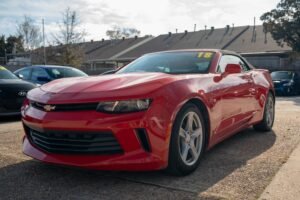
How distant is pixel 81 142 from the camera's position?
335 centimetres

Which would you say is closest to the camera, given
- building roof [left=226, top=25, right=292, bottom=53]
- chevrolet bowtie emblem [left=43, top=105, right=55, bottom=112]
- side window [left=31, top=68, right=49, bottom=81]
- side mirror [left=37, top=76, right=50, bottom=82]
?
chevrolet bowtie emblem [left=43, top=105, right=55, bottom=112]

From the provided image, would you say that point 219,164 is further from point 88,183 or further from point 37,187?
point 37,187

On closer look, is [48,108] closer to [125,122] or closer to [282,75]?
[125,122]

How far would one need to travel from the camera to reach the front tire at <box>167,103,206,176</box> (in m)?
3.49

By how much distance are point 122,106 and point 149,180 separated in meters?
0.78

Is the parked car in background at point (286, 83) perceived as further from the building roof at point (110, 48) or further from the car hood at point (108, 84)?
the building roof at point (110, 48)

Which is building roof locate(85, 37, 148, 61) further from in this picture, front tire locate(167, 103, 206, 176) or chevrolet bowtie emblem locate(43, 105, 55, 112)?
chevrolet bowtie emblem locate(43, 105, 55, 112)

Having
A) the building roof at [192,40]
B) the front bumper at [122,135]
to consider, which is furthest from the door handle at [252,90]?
the building roof at [192,40]

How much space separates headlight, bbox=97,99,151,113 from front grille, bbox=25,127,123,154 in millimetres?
208

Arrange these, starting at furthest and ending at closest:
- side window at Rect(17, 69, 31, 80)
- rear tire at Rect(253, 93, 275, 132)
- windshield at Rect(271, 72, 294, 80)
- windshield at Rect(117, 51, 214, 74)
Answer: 1. windshield at Rect(271, 72, 294, 80)
2. side window at Rect(17, 69, 31, 80)
3. rear tire at Rect(253, 93, 275, 132)
4. windshield at Rect(117, 51, 214, 74)

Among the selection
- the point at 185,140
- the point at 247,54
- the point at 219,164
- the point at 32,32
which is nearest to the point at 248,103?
the point at 219,164

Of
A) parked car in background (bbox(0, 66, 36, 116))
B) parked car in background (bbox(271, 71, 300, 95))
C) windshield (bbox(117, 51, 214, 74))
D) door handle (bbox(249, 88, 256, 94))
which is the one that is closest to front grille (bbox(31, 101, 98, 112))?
windshield (bbox(117, 51, 214, 74))

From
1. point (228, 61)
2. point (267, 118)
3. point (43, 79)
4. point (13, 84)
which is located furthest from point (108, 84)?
point (43, 79)

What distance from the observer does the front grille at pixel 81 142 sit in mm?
3287
